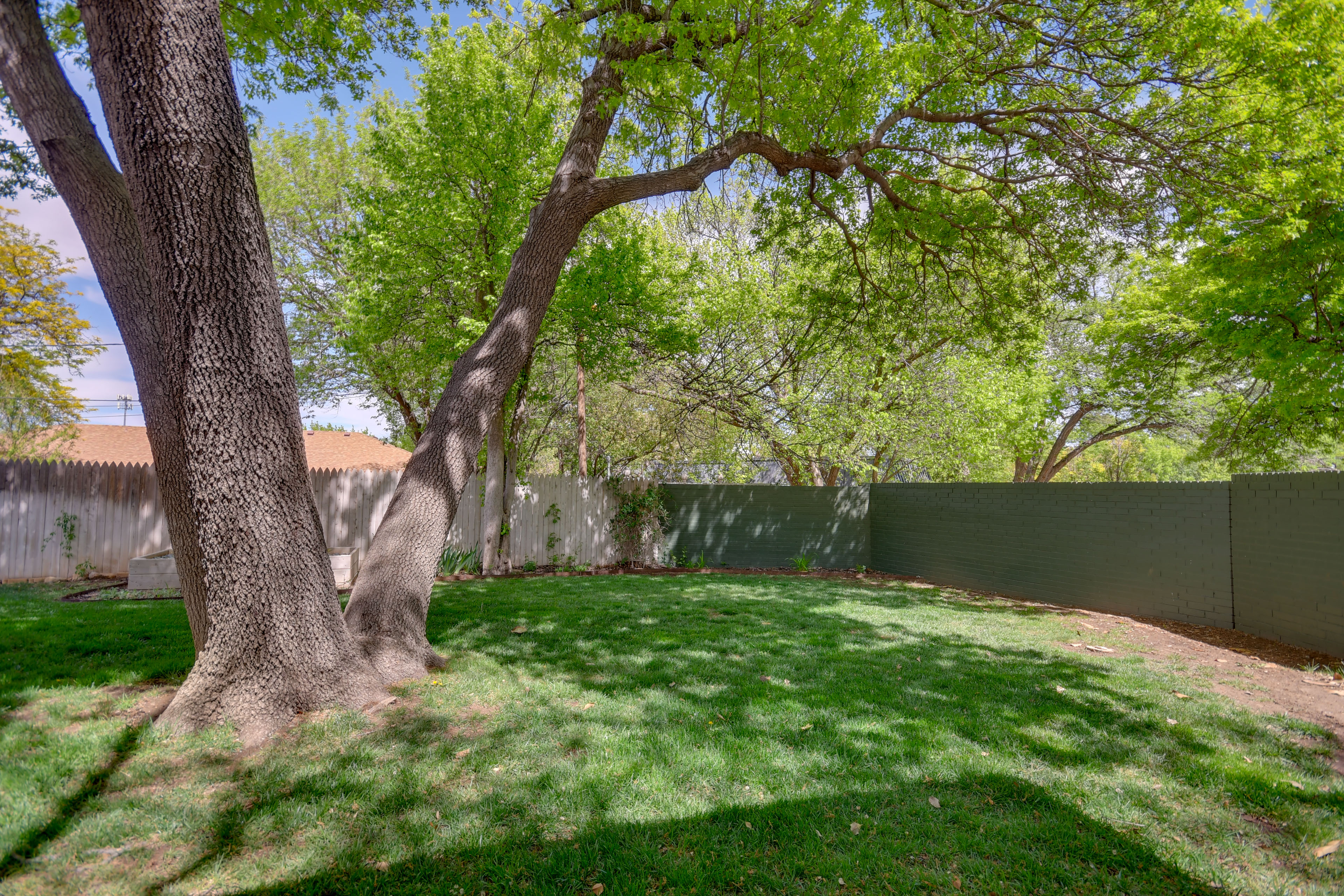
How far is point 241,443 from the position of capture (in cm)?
311

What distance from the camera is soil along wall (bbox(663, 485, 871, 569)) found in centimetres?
1218

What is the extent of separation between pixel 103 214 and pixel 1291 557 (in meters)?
9.39

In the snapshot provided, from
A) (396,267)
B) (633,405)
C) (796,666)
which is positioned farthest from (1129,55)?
(633,405)

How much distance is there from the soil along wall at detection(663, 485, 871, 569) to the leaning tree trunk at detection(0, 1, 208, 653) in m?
9.51

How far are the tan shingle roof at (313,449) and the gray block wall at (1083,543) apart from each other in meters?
13.5

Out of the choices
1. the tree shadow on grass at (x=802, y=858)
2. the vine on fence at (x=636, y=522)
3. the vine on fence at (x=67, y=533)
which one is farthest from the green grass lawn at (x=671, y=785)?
the vine on fence at (x=636, y=522)

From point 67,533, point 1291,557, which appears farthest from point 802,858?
point 67,533

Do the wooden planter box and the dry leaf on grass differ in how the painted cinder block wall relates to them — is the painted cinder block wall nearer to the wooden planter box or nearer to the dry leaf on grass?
the dry leaf on grass

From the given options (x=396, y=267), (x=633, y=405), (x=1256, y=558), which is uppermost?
(x=396, y=267)

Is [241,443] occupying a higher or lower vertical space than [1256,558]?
higher

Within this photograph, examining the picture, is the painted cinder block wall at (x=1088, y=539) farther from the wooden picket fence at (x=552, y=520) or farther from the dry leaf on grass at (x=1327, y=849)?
the dry leaf on grass at (x=1327, y=849)

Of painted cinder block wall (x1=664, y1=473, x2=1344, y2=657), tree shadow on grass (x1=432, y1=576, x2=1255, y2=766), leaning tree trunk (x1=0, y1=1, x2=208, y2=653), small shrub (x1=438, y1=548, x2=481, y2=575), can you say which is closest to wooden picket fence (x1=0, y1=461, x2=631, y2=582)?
small shrub (x1=438, y1=548, x2=481, y2=575)

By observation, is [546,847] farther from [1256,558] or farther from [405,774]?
[1256,558]

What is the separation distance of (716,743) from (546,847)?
3.65 feet
